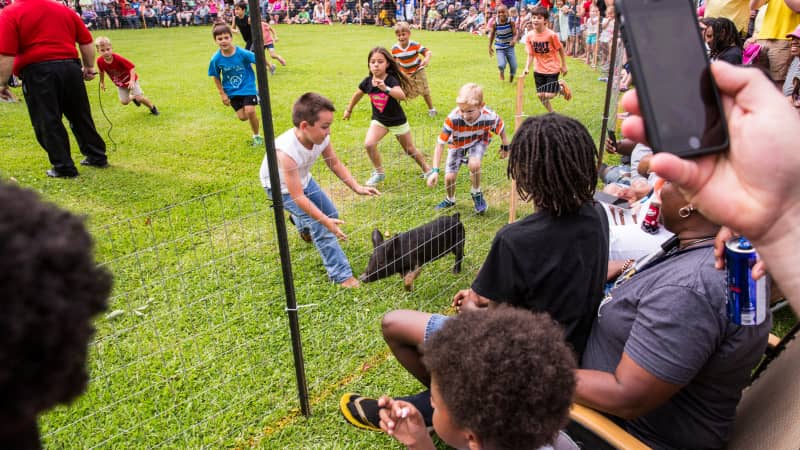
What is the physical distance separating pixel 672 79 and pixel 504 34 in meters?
11.7

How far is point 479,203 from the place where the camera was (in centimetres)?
534

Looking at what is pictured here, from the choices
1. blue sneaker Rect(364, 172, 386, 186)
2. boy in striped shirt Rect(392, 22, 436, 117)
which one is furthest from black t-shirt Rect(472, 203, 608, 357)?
boy in striped shirt Rect(392, 22, 436, 117)

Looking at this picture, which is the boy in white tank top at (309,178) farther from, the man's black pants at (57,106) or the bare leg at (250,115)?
the man's black pants at (57,106)

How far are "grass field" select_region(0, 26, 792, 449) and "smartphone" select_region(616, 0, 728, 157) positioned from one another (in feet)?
6.46

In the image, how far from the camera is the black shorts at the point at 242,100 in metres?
7.48

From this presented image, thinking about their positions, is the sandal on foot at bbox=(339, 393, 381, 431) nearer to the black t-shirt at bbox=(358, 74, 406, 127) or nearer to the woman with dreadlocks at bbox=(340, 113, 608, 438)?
the woman with dreadlocks at bbox=(340, 113, 608, 438)

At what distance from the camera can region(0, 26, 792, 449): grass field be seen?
2.84 m

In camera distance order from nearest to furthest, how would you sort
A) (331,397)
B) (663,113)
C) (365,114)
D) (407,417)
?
(663,113), (407,417), (331,397), (365,114)

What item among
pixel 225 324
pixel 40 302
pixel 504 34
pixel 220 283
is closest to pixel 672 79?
pixel 40 302

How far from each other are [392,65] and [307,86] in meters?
5.76

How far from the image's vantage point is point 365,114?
9.23m

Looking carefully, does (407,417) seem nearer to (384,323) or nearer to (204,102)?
(384,323)

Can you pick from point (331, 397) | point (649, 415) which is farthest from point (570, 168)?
point (331, 397)

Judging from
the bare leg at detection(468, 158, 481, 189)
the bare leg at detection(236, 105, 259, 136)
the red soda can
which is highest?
the red soda can
